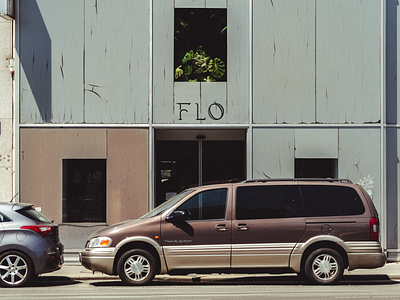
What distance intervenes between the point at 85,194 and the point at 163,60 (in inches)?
136

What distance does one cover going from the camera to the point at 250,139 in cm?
1741

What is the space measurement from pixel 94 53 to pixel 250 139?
3965 mm

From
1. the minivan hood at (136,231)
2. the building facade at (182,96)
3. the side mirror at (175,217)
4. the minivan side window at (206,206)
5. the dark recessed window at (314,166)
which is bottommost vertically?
the minivan hood at (136,231)

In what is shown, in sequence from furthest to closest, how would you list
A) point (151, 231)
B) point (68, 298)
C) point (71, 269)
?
point (71, 269) < point (151, 231) < point (68, 298)

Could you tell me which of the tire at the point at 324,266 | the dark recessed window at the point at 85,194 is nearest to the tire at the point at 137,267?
the tire at the point at 324,266

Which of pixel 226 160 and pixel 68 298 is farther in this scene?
pixel 226 160

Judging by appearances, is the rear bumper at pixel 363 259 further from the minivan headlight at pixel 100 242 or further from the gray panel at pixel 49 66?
the gray panel at pixel 49 66

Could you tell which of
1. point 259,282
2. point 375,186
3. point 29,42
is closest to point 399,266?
point 375,186

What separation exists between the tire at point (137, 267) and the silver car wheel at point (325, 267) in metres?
2.69

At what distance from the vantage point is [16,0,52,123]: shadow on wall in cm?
1736

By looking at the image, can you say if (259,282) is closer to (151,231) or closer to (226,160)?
(151,231)

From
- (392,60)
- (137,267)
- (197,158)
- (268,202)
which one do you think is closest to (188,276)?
(137,267)

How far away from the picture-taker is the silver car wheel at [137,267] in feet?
42.7

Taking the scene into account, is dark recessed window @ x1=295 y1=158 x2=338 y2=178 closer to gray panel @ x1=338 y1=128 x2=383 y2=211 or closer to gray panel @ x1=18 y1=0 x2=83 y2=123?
gray panel @ x1=338 y1=128 x2=383 y2=211
